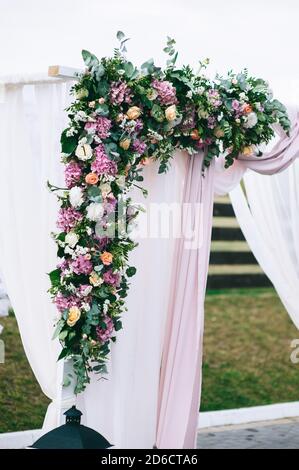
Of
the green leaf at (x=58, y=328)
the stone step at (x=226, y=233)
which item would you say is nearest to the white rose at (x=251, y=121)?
the green leaf at (x=58, y=328)

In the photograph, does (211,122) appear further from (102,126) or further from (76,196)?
(76,196)

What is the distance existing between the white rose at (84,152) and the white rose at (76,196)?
0.15 metres

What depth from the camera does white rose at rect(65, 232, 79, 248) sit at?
4098 millimetres

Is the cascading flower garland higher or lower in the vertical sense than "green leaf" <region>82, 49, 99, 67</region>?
lower

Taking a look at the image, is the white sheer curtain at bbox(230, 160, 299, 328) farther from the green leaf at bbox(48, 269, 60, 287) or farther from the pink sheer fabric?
the green leaf at bbox(48, 269, 60, 287)

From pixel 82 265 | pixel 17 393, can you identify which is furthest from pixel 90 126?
pixel 17 393

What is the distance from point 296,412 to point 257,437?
3.02 feet

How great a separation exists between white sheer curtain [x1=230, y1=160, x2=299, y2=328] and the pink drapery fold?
812mm

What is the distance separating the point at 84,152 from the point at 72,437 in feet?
4.50

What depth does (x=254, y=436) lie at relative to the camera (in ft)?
19.6

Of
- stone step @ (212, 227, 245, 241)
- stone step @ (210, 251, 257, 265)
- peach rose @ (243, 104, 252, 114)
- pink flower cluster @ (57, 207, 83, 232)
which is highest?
peach rose @ (243, 104, 252, 114)

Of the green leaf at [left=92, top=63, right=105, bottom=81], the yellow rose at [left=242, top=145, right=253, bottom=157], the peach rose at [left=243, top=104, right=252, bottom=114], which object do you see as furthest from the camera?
the yellow rose at [left=242, top=145, right=253, bottom=157]

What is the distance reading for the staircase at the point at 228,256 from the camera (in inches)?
396

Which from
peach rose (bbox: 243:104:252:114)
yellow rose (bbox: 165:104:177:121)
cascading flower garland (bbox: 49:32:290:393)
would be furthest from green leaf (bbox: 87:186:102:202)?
peach rose (bbox: 243:104:252:114)
